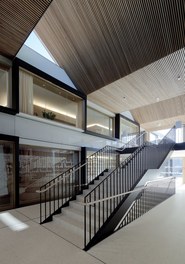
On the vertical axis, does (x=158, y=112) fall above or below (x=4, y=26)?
below

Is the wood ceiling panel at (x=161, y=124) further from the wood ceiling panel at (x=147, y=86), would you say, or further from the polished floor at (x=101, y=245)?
the polished floor at (x=101, y=245)

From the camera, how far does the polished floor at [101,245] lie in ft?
9.29

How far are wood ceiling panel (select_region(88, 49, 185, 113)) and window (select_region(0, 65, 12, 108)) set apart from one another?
4.07m

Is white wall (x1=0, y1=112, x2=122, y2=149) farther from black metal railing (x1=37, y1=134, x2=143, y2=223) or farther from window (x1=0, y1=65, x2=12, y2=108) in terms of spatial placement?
black metal railing (x1=37, y1=134, x2=143, y2=223)

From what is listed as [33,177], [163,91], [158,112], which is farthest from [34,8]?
[158,112]

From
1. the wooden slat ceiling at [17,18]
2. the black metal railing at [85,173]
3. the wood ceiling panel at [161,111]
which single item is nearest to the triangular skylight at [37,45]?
the wooden slat ceiling at [17,18]

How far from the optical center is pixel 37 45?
688 cm

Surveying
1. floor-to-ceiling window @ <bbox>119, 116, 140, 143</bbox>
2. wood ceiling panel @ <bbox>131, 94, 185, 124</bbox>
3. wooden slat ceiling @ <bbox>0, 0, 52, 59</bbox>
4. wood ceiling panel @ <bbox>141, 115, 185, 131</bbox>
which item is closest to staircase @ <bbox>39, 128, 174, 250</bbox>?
wooden slat ceiling @ <bbox>0, 0, 52, 59</bbox>

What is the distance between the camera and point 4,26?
14.7ft

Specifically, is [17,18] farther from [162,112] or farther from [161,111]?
[162,112]

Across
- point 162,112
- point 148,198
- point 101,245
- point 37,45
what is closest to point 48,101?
point 37,45

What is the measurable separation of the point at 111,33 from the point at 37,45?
3.08 metres

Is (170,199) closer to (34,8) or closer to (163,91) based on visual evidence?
(163,91)

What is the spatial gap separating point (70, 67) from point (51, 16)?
2.07 metres
